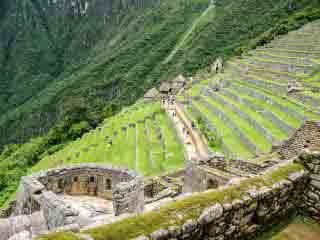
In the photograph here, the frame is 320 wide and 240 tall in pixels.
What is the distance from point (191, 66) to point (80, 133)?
51.5 m

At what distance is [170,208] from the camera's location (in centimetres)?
487

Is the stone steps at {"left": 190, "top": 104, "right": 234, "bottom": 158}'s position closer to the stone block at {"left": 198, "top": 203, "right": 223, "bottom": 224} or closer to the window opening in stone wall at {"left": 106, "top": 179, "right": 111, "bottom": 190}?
the window opening in stone wall at {"left": 106, "top": 179, "right": 111, "bottom": 190}

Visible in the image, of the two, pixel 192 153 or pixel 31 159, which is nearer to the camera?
pixel 192 153

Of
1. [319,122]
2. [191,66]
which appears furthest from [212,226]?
[191,66]

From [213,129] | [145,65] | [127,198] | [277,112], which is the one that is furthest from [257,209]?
[145,65]

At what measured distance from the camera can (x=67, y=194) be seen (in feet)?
40.9

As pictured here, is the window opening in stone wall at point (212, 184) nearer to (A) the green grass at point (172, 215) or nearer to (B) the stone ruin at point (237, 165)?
(B) the stone ruin at point (237, 165)

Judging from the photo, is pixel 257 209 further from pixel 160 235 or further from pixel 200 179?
pixel 200 179

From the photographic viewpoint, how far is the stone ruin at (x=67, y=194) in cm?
774

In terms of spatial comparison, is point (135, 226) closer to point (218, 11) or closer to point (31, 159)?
point (31, 159)

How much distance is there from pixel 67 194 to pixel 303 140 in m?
8.22

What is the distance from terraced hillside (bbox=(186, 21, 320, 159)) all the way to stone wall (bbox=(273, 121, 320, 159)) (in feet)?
19.1

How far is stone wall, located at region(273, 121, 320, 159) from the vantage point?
10.1 meters

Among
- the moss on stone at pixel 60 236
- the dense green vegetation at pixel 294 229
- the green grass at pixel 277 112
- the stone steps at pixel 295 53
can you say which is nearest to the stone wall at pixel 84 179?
the dense green vegetation at pixel 294 229
